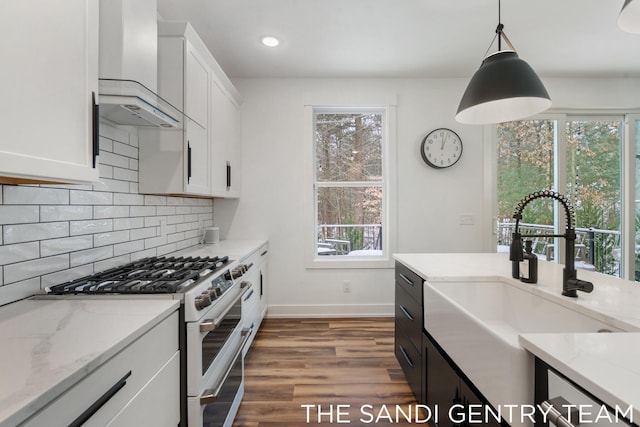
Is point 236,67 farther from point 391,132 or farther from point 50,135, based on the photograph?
point 50,135

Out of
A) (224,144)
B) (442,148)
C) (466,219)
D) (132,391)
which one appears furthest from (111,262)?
(466,219)

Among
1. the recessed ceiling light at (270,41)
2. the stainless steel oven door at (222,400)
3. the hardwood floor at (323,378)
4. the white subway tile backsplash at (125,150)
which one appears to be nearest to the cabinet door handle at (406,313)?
the hardwood floor at (323,378)

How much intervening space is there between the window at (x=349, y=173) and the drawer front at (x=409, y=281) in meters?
1.27

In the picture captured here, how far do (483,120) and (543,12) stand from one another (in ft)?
4.16

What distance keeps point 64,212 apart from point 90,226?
6.8 inches

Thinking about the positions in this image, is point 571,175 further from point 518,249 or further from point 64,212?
point 64,212

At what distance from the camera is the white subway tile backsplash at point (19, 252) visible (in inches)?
43.7

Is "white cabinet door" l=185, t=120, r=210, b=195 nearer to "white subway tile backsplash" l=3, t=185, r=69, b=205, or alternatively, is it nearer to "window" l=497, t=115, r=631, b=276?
"white subway tile backsplash" l=3, t=185, r=69, b=205

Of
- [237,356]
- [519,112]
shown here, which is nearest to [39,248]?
[237,356]

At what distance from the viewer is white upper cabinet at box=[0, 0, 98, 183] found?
790 millimetres

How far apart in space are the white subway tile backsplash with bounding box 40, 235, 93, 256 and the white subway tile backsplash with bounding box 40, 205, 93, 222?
98 millimetres

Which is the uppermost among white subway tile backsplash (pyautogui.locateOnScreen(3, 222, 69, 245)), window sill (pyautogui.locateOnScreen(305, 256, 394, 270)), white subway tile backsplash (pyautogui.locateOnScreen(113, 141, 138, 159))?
white subway tile backsplash (pyautogui.locateOnScreen(113, 141, 138, 159))

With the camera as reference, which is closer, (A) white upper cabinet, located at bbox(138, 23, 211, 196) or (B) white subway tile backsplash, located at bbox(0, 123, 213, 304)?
(B) white subway tile backsplash, located at bbox(0, 123, 213, 304)

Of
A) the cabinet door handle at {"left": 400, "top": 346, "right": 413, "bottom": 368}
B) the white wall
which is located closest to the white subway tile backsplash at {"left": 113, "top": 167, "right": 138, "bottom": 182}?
the white wall
